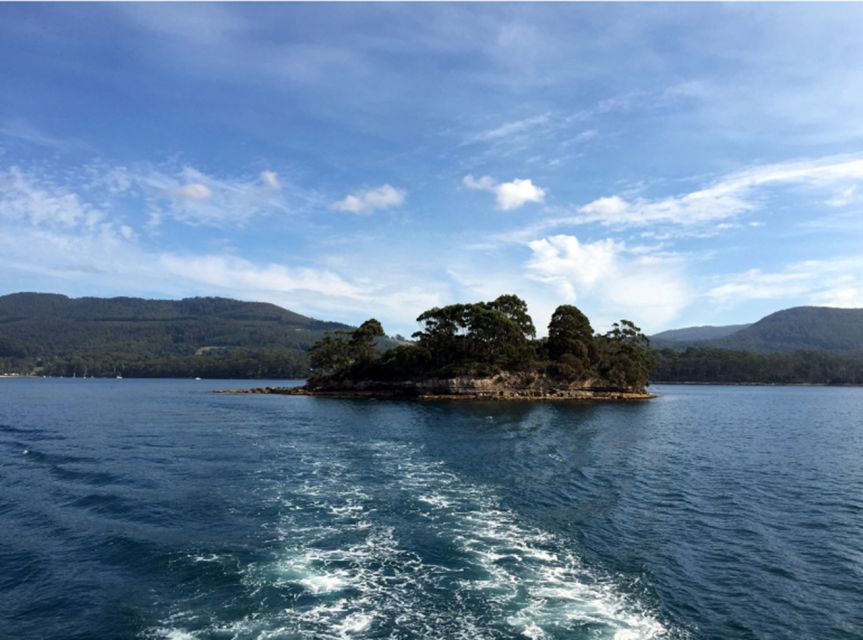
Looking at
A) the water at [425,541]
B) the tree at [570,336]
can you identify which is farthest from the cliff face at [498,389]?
the water at [425,541]

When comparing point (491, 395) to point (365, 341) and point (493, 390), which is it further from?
point (365, 341)

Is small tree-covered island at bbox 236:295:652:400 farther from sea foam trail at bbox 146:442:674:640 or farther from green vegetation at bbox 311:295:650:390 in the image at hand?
sea foam trail at bbox 146:442:674:640

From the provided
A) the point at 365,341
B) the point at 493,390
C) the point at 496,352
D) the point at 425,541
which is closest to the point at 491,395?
the point at 493,390

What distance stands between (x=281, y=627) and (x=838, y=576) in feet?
67.4

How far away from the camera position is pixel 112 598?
17609 millimetres

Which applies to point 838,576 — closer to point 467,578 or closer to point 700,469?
point 467,578

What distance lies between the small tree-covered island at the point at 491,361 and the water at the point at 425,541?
67234 millimetres

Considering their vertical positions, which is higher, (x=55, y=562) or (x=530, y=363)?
(x=530, y=363)

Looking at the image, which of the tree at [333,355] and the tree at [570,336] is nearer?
the tree at [570,336]

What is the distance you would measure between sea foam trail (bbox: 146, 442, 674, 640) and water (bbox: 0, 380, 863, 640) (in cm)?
10

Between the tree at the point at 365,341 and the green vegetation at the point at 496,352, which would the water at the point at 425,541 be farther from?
the tree at the point at 365,341

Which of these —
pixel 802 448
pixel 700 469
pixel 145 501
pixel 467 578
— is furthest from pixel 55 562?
pixel 802 448

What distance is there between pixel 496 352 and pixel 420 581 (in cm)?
10473

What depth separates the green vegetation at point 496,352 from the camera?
12031 cm
